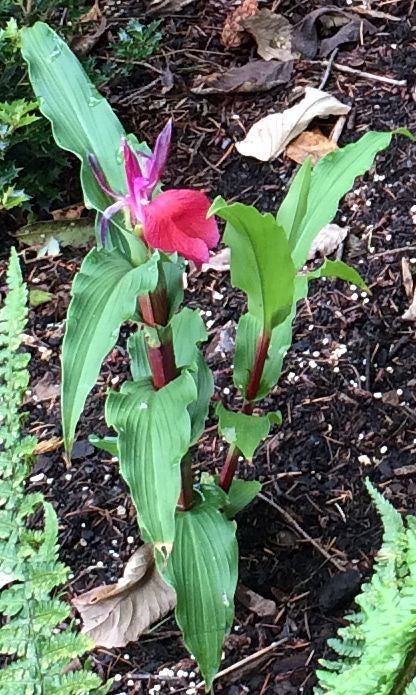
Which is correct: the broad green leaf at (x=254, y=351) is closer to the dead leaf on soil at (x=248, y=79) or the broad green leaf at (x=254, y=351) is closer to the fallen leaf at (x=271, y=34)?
the dead leaf on soil at (x=248, y=79)

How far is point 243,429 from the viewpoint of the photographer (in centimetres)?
136

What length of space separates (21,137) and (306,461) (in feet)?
2.84

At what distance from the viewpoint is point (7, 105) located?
6.14 ft

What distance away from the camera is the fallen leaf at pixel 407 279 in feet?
6.13

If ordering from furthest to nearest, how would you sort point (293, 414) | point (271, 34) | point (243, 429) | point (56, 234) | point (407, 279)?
point (271, 34) < point (56, 234) < point (407, 279) < point (293, 414) < point (243, 429)

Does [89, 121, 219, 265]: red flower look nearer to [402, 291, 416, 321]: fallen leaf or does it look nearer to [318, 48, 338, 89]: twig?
[402, 291, 416, 321]: fallen leaf

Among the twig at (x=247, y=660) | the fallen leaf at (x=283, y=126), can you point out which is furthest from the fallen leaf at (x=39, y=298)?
the twig at (x=247, y=660)

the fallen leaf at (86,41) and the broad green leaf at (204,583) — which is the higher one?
the fallen leaf at (86,41)

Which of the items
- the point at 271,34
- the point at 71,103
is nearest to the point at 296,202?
the point at 71,103

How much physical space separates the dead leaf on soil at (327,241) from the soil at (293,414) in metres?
0.03

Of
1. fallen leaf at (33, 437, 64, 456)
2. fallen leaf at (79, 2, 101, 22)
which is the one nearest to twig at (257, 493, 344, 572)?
fallen leaf at (33, 437, 64, 456)

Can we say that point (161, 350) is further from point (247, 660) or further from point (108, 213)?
point (247, 660)

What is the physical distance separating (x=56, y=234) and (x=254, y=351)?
0.83 meters

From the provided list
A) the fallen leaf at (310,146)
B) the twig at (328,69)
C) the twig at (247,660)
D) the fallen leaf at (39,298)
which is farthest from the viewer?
the twig at (328,69)
